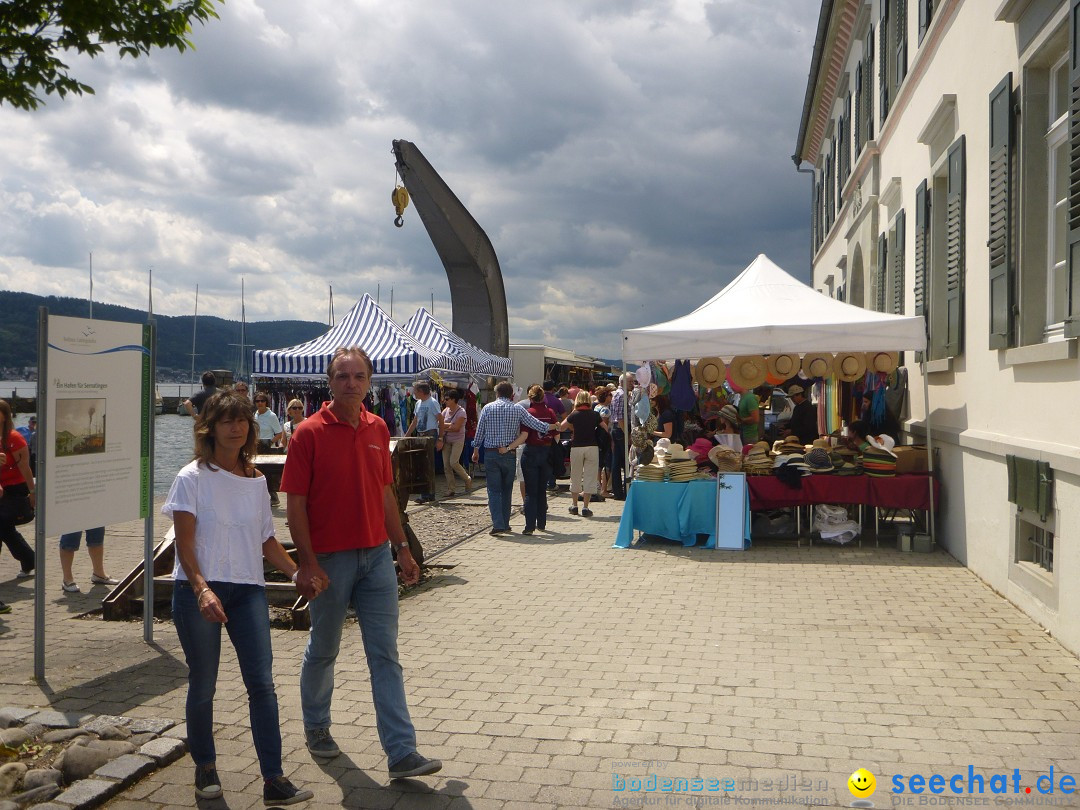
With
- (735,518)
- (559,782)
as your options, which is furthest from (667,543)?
(559,782)

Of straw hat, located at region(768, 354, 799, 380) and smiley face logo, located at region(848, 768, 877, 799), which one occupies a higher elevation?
straw hat, located at region(768, 354, 799, 380)

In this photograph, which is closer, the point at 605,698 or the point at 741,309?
the point at 605,698

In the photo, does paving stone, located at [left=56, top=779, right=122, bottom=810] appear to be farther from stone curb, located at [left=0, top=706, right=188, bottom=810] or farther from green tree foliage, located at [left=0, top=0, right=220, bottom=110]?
green tree foliage, located at [left=0, top=0, right=220, bottom=110]

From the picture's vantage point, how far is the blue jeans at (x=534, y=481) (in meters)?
12.0

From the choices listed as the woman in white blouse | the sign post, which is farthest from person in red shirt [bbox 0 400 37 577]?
the woman in white blouse

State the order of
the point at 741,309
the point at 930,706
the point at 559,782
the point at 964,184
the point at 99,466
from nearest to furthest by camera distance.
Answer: the point at 559,782 < the point at 930,706 < the point at 99,466 < the point at 964,184 < the point at 741,309

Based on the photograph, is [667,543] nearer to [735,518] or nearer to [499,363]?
[735,518]

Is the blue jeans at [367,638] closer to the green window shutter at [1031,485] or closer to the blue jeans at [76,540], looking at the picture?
the blue jeans at [76,540]

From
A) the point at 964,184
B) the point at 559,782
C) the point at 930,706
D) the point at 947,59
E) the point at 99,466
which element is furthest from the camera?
the point at 947,59

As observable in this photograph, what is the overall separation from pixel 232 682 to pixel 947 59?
9751 mm

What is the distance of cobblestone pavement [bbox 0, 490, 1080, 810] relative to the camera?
166 inches

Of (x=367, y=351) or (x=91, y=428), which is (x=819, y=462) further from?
(x=367, y=351)

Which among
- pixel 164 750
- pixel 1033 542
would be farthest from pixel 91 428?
pixel 1033 542

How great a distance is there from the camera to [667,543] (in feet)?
36.9
